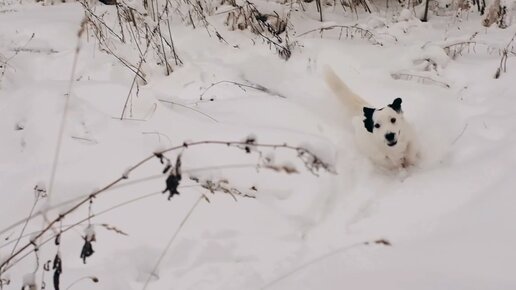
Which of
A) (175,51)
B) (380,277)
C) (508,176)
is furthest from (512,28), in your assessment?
(380,277)

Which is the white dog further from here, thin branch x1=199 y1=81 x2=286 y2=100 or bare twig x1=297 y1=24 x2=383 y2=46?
bare twig x1=297 y1=24 x2=383 y2=46

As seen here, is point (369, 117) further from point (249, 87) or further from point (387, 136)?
point (249, 87)

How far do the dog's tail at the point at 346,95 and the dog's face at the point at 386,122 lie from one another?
0.27 meters

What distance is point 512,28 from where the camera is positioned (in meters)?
3.44

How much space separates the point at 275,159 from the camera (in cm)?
234

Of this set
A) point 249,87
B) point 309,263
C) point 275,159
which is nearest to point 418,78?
point 249,87

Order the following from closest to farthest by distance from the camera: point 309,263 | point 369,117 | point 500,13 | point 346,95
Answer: point 309,263, point 369,117, point 346,95, point 500,13

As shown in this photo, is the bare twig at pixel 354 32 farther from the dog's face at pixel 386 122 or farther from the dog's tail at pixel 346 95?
the dog's face at pixel 386 122

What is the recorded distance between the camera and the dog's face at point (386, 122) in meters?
2.40

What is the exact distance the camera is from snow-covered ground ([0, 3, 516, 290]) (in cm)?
175

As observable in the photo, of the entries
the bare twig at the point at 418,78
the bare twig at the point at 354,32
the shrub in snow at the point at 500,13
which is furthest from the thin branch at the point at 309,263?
the shrub in snow at the point at 500,13

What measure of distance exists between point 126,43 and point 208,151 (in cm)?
166

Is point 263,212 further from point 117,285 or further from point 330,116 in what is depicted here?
point 330,116

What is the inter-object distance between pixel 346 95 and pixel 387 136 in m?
0.47
